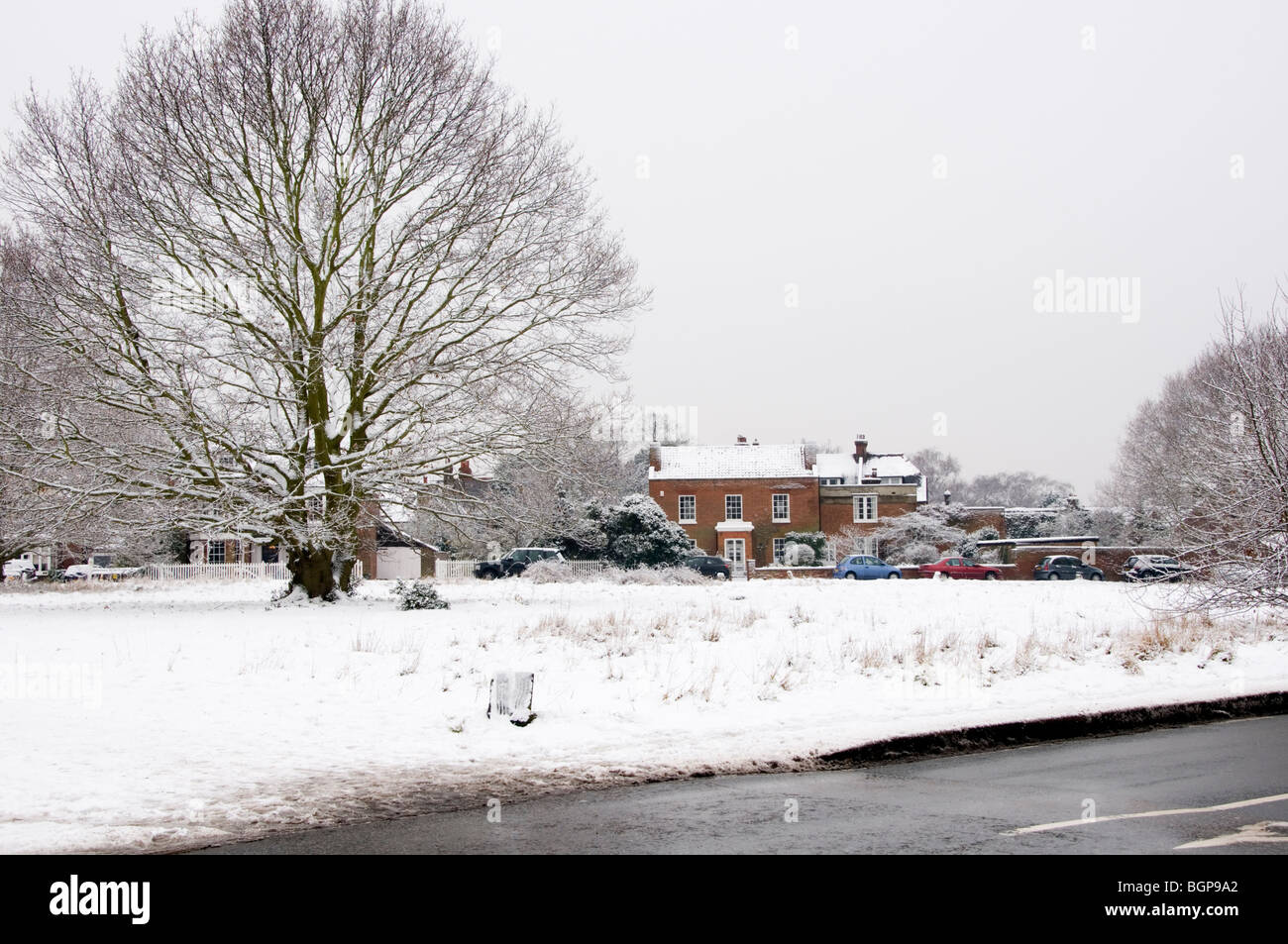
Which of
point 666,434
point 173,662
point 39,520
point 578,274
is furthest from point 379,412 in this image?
point 666,434

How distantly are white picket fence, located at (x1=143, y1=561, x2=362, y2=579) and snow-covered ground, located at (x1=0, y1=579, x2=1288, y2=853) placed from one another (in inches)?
789

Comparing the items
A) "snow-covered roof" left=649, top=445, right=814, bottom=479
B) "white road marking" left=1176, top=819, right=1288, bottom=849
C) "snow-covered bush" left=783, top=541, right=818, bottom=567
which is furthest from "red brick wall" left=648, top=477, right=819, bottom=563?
"white road marking" left=1176, top=819, right=1288, bottom=849

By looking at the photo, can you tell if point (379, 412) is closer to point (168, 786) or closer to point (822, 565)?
point (168, 786)

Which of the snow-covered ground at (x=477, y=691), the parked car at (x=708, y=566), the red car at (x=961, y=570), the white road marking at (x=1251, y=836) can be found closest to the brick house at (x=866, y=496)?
the red car at (x=961, y=570)

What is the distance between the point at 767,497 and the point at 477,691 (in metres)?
54.5

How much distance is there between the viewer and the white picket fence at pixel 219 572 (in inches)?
1651

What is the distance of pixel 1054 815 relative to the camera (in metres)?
7.03

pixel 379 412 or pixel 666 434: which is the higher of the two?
pixel 666 434

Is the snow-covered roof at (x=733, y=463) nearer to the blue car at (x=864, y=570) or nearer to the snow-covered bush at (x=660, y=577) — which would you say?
the blue car at (x=864, y=570)

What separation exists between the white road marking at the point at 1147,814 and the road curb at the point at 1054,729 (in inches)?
104

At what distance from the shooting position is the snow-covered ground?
8016 mm

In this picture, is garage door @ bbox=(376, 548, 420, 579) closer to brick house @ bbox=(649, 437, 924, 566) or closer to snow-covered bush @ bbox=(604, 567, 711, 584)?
brick house @ bbox=(649, 437, 924, 566)

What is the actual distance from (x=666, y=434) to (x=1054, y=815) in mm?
102950
